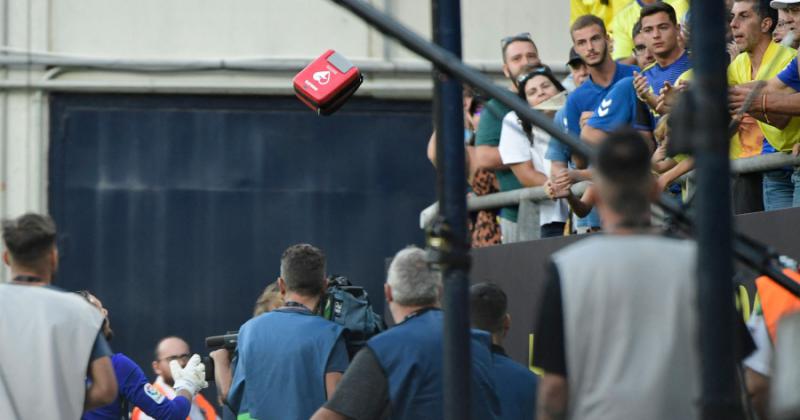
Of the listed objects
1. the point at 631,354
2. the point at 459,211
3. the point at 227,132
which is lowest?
the point at 631,354

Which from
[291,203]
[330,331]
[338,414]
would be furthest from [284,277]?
[291,203]

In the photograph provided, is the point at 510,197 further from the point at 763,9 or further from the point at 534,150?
the point at 763,9

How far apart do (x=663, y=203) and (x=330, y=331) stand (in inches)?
125

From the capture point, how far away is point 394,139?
1606cm

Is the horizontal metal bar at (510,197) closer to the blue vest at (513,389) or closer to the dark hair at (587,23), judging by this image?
the dark hair at (587,23)

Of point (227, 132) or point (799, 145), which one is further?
point (227, 132)

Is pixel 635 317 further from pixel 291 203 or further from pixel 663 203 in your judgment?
pixel 291 203

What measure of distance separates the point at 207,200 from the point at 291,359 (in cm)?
925

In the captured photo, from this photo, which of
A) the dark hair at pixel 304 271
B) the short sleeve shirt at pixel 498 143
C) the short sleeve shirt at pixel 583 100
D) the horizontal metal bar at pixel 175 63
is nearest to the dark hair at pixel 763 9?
the short sleeve shirt at pixel 583 100

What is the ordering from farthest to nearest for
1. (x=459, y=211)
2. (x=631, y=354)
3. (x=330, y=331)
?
(x=330, y=331) < (x=459, y=211) < (x=631, y=354)

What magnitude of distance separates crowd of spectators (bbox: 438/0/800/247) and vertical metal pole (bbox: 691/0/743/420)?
10.4 feet

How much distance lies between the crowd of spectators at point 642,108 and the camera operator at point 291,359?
118 centimetres

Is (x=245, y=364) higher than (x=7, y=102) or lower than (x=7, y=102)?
lower

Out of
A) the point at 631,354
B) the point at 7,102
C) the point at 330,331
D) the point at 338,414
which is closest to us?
the point at 631,354
